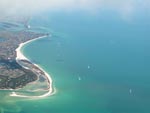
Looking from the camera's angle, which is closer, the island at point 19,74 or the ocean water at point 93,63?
the ocean water at point 93,63

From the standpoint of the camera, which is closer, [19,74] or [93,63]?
[19,74]

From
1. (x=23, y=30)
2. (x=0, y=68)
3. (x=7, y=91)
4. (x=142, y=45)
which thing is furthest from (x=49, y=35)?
(x=7, y=91)

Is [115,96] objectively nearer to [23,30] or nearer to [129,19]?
[23,30]

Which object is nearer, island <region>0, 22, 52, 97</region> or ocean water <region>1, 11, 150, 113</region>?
ocean water <region>1, 11, 150, 113</region>

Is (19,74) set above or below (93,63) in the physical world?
below
